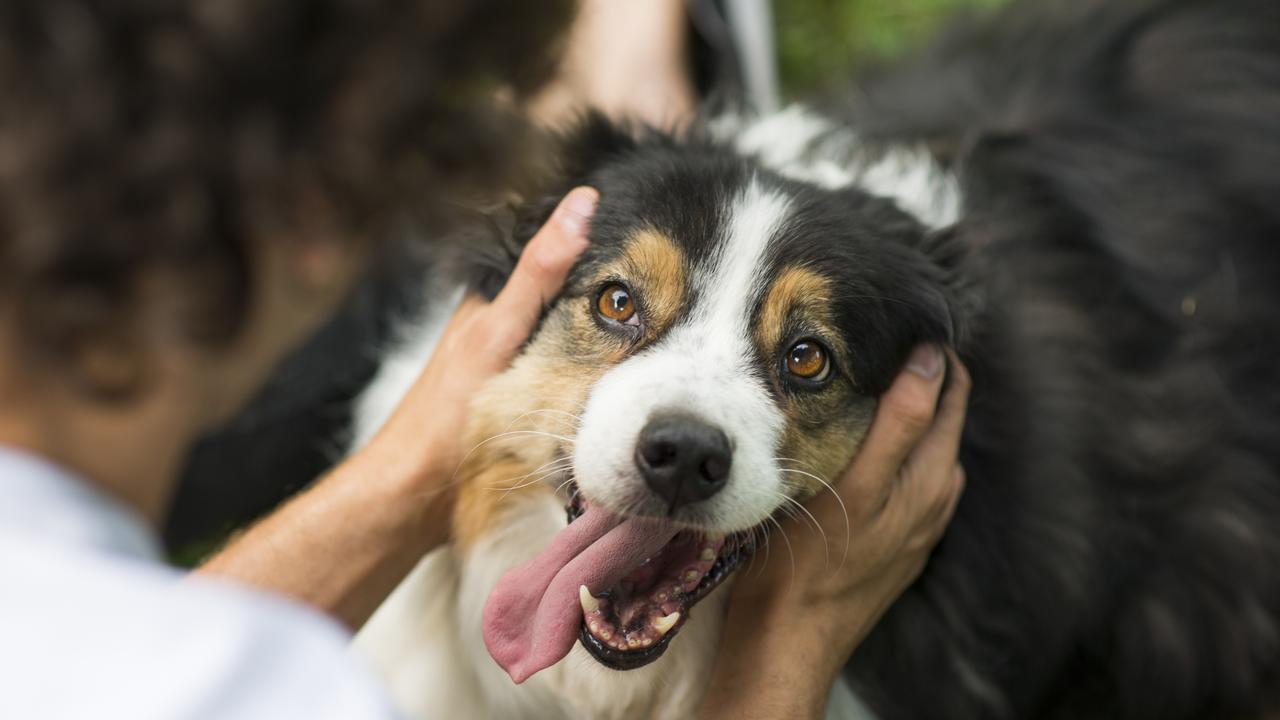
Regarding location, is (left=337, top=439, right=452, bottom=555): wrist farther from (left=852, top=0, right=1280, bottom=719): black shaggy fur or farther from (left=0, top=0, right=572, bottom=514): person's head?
(left=852, top=0, right=1280, bottom=719): black shaggy fur

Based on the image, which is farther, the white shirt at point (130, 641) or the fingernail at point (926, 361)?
the fingernail at point (926, 361)

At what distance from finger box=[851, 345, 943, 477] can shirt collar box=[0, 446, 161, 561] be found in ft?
4.43

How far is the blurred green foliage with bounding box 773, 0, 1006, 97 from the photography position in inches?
204

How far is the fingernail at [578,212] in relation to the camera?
87.3 inches

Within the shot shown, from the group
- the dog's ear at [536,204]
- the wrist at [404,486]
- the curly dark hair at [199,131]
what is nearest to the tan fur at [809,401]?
the dog's ear at [536,204]

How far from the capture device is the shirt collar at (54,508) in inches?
47.8

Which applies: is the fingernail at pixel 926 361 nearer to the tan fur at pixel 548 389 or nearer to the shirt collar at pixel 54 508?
the tan fur at pixel 548 389

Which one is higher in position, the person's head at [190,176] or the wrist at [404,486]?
the person's head at [190,176]

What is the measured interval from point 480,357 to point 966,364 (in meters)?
1.01

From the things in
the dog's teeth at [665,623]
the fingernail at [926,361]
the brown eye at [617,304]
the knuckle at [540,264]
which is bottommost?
the dog's teeth at [665,623]

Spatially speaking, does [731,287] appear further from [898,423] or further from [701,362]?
[898,423]

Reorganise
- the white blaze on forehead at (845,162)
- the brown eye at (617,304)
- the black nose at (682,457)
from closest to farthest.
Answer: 1. the black nose at (682,457)
2. the brown eye at (617,304)
3. the white blaze on forehead at (845,162)

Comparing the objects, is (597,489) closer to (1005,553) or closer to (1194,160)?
(1005,553)

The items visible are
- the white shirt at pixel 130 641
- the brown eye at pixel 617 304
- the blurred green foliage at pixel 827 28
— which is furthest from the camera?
the blurred green foliage at pixel 827 28
